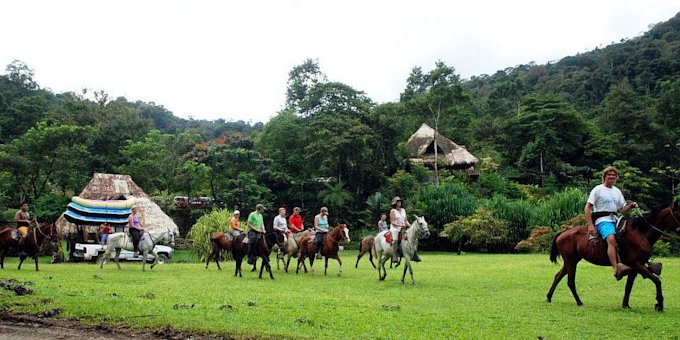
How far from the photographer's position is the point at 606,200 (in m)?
9.33

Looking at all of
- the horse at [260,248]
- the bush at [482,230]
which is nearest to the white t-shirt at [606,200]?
the horse at [260,248]

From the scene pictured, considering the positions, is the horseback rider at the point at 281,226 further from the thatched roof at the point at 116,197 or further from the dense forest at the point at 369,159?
the dense forest at the point at 369,159

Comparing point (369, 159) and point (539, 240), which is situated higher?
point (369, 159)

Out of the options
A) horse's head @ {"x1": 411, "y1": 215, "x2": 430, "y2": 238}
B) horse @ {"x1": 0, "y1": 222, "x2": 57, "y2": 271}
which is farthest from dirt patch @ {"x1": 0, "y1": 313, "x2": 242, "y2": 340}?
horse @ {"x1": 0, "y1": 222, "x2": 57, "y2": 271}

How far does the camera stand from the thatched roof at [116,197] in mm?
28109

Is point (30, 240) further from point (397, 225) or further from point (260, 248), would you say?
point (397, 225)

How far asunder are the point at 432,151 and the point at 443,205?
37.8 ft

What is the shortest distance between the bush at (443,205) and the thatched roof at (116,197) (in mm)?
15311

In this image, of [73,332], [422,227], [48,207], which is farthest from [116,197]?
[73,332]

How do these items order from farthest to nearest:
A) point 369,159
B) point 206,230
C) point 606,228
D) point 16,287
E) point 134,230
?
point 369,159 → point 206,230 → point 134,230 → point 16,287 → point 606,228

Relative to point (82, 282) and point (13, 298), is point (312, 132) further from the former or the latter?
point (13, 298)

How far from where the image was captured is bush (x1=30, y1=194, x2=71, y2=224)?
31.7 meters

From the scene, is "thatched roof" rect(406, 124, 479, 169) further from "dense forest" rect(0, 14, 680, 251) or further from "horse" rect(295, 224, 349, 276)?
"horse" rect(295, 224, 349, 276)

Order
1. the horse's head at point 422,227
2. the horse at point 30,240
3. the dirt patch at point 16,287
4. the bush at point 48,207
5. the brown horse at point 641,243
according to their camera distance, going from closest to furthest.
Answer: the brown horse at point 641,243 → the dirt patch at point 16,287 → the horse's head at point 422,227 → the horse at point 30,240 → the bush at point 48,207
